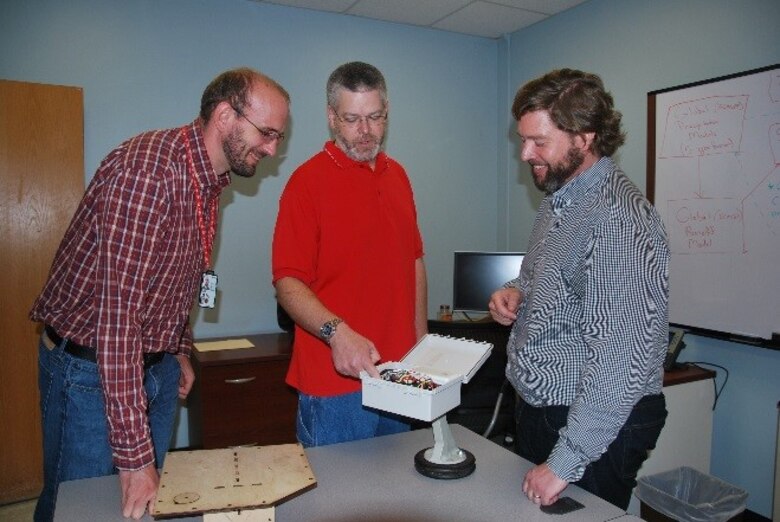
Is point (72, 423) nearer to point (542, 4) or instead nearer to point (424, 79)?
point (424, 79)

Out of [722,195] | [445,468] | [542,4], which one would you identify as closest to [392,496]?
[445,468]

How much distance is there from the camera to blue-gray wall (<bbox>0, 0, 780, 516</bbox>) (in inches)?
108

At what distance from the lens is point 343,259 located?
5.64 feet

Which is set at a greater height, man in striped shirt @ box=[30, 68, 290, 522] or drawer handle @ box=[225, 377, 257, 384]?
man in striped shirt @ box=[30, 68, 290, 522]

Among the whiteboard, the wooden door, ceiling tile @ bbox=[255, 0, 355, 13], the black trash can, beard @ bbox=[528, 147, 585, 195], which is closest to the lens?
beard @ bbox=[528, 147, 585, 195]

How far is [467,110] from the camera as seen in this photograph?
13.4ft

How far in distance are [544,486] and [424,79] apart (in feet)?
10.4

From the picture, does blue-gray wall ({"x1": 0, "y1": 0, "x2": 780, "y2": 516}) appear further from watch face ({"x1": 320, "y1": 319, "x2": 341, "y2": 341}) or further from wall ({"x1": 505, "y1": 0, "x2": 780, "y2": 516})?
watch face ({"x1": 320, "y1": 319, "x2": 341, "y2": 341})

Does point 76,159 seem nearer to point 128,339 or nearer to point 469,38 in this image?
point 128,339

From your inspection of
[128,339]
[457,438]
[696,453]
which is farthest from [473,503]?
[696,453]

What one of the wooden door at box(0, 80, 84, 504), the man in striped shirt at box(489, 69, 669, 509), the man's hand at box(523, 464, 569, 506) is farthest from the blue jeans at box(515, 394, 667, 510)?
the wooden door at box(0, 80, 84, 504)

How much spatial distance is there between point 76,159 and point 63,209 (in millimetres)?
242

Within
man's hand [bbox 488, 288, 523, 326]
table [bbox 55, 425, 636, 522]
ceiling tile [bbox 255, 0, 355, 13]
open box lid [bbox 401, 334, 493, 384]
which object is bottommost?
table [bbox 55, 425, 636, 522]

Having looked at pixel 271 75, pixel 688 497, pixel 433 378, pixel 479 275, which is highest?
pixel 271 75
